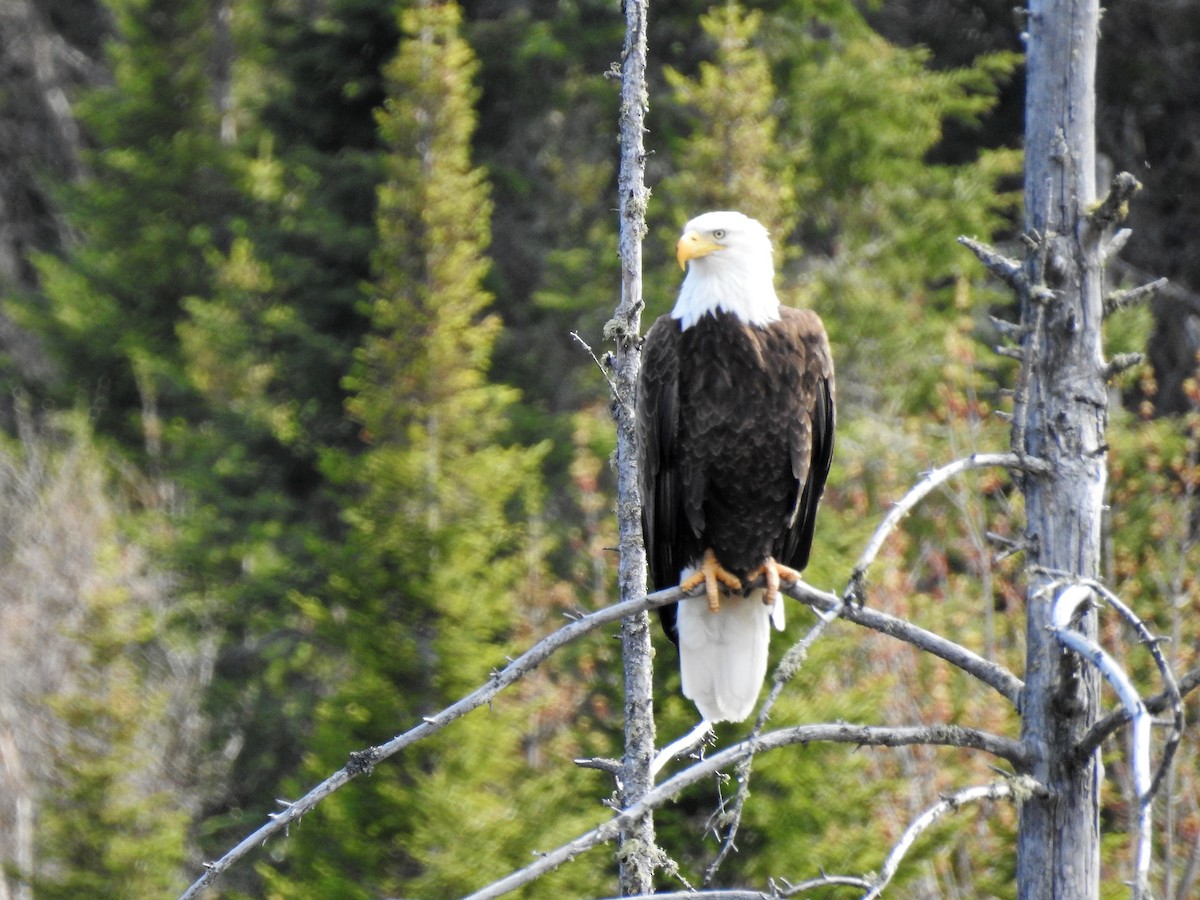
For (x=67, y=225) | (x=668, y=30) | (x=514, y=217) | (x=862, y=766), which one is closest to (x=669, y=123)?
(x=668, y=30)

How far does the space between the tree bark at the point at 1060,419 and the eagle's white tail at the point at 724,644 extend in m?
1.01

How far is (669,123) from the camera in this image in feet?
45.4

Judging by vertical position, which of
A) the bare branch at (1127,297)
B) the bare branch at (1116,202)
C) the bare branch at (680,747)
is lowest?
the bare branch at (680,747)

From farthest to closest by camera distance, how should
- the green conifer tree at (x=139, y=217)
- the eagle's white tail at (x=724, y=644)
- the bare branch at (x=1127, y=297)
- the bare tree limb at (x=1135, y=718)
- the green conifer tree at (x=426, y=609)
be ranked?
the green conifer tree at (x=139, y=217) < the green conifer tree at (x=426, y=609) < the eagle's white tail at (x=724, y=644) < the bare branch at (x=1127, y=297) < the bare tree limb at (x=1135, y=718)

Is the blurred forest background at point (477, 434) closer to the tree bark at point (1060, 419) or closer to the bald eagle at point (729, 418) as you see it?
the tree bark at point (1060, 419)

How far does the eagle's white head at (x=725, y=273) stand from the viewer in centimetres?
472

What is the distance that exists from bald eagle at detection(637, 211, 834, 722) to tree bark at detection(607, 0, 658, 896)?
411 millimetres

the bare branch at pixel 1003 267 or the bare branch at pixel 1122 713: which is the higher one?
the bare branch at pixel 1003 267

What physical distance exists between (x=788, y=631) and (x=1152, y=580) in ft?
12.6

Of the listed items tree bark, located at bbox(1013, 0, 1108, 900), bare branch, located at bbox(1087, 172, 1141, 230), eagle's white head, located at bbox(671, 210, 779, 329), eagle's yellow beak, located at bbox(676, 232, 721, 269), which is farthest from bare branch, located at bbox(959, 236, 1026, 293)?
eagle's yellow beak, located at bbox(676, 232, 721, 269)

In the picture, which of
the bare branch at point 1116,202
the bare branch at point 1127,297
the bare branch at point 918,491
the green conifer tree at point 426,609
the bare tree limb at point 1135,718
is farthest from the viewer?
the green conifer tree at point 426,609

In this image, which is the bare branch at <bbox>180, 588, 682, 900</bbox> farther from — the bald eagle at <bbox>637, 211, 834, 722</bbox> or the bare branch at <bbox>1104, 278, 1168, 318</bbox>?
the bare branch at <bbox>1104, 278, 1168, 318</bbox>

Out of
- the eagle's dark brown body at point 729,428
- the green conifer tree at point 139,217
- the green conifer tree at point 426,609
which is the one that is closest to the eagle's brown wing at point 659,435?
the eagle's dark brown body at point 729,428

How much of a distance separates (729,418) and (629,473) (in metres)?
0.56
